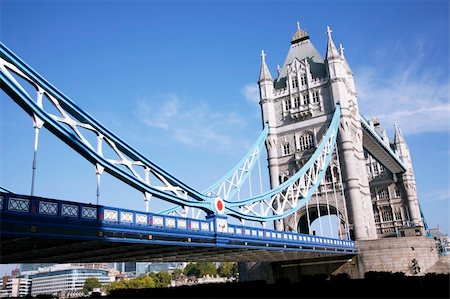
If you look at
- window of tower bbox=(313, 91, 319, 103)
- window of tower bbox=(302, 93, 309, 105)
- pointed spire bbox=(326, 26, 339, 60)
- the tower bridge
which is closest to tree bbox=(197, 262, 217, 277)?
the tower bridge

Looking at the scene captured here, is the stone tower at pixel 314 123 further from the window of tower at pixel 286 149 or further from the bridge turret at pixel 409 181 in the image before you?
the bridge turret at pixel 409 181

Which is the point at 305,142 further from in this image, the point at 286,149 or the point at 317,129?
the point at 286,149

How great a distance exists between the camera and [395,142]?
3290 inches

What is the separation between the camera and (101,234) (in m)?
16.8

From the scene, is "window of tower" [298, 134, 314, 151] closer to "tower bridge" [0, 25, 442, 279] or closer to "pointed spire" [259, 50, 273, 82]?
"tower bridge" [0, 25, 442, 279]

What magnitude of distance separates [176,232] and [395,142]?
2853 inches

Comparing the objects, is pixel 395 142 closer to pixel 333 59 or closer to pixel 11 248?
pixel 333 59

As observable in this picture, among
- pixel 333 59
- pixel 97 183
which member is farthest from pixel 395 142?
pixel 97 183

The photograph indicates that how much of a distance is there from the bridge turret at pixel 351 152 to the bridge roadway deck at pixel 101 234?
19016mm

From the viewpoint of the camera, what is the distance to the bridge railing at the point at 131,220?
45.8 ft

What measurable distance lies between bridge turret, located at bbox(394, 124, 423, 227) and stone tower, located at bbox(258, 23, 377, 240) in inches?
885

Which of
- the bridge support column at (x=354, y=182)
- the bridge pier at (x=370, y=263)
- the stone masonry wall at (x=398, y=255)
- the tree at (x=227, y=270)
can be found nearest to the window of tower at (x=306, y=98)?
the bridge support column at (x=354, y=182)

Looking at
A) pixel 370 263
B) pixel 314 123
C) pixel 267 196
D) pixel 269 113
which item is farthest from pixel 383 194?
pixel 267 196

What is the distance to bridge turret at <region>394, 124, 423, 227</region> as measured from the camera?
2739 inches
